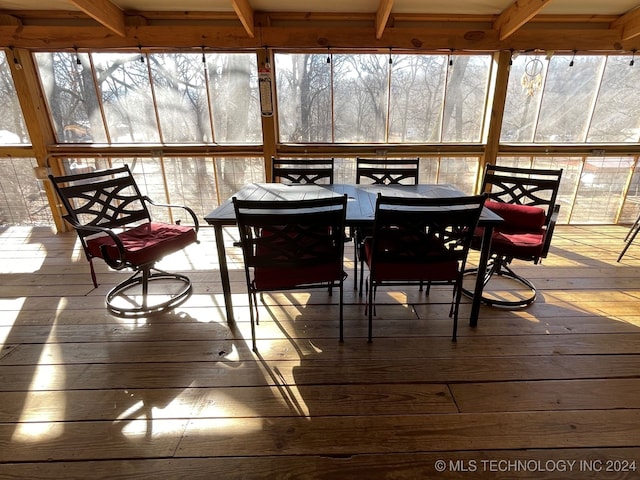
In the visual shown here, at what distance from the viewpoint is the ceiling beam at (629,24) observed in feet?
9.03

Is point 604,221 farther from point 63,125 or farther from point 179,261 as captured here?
point 63,125

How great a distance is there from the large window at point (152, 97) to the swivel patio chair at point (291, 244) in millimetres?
2166

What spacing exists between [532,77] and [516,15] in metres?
0.76

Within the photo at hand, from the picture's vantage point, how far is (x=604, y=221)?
147 inches

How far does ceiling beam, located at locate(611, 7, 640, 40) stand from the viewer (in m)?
2.75

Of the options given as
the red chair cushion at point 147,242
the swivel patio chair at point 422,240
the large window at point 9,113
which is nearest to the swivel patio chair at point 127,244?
the red chair cushion at point 147,242

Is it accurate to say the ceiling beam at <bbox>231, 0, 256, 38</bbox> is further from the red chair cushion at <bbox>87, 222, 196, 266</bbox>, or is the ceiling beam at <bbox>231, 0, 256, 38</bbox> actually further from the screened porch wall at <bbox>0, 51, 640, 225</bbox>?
the red chair cushion at <bbox>87, 222, 196, 266</bbox>

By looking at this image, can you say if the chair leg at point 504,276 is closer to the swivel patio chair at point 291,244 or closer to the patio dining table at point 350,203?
the patio dining table at point 350,203

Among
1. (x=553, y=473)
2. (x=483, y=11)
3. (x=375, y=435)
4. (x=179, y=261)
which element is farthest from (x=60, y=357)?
(x=483, y=11)

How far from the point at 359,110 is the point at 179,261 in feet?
7.90

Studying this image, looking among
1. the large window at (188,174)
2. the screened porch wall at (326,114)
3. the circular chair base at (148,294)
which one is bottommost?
the circular chair base at (148,294)

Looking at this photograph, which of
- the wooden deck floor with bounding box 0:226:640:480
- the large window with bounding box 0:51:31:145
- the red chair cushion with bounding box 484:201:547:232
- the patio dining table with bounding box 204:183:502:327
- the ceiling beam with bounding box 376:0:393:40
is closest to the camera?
the wooden deck floor with bounding box 0:226:640:480

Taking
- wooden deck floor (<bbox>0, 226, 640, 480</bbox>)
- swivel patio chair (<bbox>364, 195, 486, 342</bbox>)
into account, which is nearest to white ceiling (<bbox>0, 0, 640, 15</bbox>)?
swivel patio chair (<bbox>364, 195, 486, 342</bbox>)

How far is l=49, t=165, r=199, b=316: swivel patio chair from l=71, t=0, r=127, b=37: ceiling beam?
1272 millimetres
